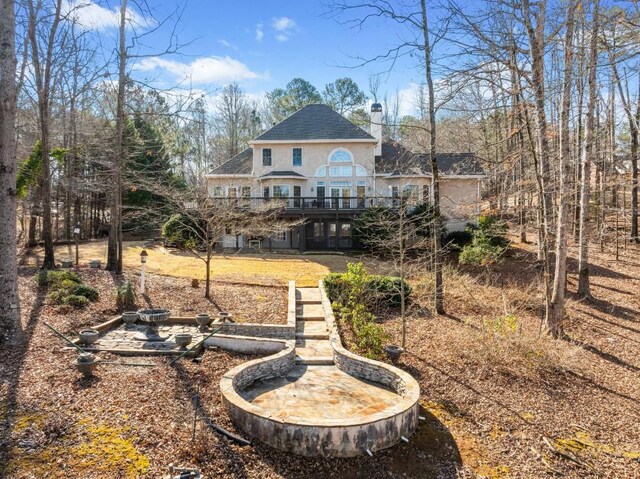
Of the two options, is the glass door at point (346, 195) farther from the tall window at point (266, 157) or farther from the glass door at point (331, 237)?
the tall window at point (266, 157)

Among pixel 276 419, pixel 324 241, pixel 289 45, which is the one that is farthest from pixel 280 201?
pixel 276 419

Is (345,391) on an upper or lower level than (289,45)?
lower

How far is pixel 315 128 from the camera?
2628 cm

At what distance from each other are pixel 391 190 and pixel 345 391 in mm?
19790

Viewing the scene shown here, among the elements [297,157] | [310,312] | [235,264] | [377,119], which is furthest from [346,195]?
[310,312]

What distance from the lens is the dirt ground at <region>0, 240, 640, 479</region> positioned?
473 centimetres

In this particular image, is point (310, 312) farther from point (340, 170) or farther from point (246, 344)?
point (340, 170)

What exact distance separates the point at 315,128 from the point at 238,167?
19.0 feet

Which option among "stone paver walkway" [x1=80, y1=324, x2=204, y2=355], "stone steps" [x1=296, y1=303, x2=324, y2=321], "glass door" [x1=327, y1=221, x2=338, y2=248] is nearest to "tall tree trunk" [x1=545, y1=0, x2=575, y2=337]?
"stone steps" [x1=296, y1=303, x2=324, y2=321]

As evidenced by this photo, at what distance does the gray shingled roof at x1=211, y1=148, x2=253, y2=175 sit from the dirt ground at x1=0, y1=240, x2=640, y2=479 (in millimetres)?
16511

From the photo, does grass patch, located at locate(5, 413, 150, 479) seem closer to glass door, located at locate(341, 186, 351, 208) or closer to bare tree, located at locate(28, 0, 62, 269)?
bare tree, located at locate(28, 0, 62, 269)

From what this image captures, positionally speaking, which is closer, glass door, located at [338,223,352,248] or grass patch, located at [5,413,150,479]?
grass patch, located at [5,413,150,479]

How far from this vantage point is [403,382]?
6.86 m

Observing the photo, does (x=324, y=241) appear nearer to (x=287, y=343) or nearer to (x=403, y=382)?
(x=287, y=343)
